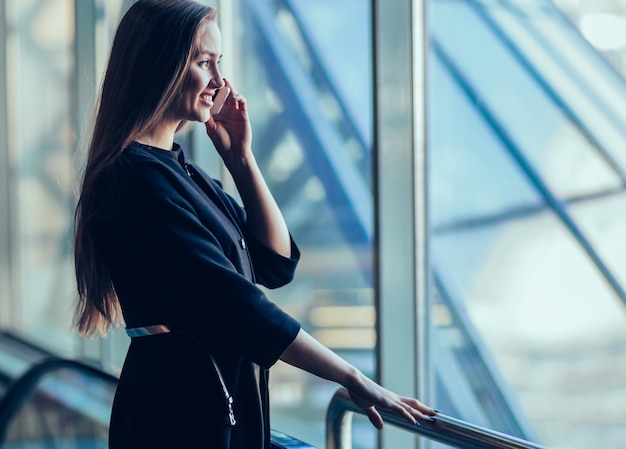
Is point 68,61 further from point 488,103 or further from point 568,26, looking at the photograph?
point 568,26

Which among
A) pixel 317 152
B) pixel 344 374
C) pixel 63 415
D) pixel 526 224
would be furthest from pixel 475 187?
pixel 344 374

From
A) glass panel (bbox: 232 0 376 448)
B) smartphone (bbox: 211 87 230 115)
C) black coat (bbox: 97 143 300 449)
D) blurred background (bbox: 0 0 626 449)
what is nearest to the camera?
black coat (bbox: 97 143 300 449)

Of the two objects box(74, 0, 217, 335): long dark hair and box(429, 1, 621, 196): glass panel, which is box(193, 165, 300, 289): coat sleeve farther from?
box(429, 1, 621, 196): glass panel

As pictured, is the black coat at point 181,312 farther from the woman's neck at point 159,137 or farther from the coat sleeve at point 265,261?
the coat sleeve at point 265,261

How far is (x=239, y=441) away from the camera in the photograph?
49.0 inches

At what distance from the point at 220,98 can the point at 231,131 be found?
0.28ft

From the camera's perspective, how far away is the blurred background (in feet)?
13.8

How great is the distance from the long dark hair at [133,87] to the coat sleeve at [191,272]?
7 centimetres

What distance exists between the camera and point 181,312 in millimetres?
1183

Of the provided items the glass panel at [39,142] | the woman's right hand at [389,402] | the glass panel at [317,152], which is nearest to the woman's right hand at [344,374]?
the woman's right hand at [389,402]

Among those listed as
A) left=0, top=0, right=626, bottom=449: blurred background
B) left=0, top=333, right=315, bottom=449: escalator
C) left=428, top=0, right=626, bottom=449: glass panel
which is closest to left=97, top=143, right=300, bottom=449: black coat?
left=0, top=0, right=626, bottom=449: blurred background

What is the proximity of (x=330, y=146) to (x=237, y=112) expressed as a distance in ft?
13.4

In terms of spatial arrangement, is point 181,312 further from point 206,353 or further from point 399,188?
point 399,188

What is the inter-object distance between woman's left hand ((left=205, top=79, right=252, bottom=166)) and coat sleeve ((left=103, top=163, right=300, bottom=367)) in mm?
324
